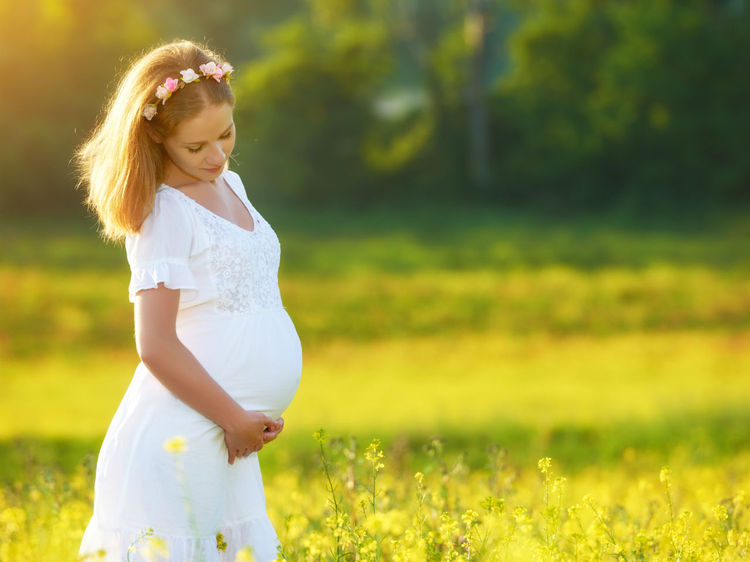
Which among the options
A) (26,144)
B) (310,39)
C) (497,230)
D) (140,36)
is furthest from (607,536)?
(140,36)

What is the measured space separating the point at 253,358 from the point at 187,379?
0.24 metres

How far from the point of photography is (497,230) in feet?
81.9

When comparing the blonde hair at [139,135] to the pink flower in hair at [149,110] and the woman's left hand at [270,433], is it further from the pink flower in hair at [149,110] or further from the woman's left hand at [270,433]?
the woman's left hand at [270,433]

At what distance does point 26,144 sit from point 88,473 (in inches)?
956

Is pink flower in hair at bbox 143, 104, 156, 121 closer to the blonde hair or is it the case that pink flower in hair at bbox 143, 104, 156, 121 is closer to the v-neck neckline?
the blonde hair

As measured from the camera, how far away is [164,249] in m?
2.43

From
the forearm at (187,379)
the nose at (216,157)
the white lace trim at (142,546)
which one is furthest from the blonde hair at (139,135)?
the white lace trim at (142,546)

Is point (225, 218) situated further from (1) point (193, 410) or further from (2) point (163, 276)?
(1) point (193, 410)

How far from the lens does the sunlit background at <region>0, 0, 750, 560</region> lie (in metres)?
15.6

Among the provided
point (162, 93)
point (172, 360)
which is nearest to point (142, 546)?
point (172, 360)

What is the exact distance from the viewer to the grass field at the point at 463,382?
3146mm

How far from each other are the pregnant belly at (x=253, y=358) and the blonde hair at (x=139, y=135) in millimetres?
377

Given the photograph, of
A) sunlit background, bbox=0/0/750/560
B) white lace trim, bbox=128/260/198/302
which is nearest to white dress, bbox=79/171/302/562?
white lace trim, bbox=128/260/198/302

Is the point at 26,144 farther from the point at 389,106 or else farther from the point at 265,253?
the point at 265,253
